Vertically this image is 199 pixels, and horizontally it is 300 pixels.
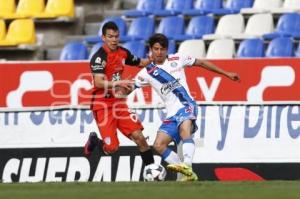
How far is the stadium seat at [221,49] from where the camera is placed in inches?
711

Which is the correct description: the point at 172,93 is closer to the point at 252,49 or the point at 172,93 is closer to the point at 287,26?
the point at 252,49

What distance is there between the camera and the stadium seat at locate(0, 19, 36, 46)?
20.7m

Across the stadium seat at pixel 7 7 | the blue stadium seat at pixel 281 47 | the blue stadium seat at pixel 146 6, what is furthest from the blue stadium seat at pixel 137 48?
the stadium seat at pixel 7 7

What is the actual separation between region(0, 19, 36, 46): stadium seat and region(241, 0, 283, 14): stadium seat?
4.43 meters

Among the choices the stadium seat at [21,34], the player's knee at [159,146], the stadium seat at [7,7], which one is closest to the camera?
the player's knee at [159,146]

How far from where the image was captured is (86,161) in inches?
579

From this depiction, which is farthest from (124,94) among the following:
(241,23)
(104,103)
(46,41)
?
(46,41)

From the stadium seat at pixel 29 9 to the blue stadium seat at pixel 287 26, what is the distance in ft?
17.9

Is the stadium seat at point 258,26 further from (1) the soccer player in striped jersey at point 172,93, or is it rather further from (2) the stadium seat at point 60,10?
(1) the soccer player in striped jersey at point 172,93

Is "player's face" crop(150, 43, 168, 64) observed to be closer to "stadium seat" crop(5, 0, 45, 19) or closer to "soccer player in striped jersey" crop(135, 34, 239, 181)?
"soccer player in striped jersey" crop(135, 34, 239, 181)

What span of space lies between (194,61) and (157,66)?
0.45m

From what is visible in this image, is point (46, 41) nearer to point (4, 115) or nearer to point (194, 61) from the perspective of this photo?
point (4, 115)

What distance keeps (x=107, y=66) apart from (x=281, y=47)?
17.9 feet

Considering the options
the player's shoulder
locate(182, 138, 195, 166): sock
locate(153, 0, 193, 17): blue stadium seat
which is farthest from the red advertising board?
locate(153, 0, 193, 17): blue stadium seat
